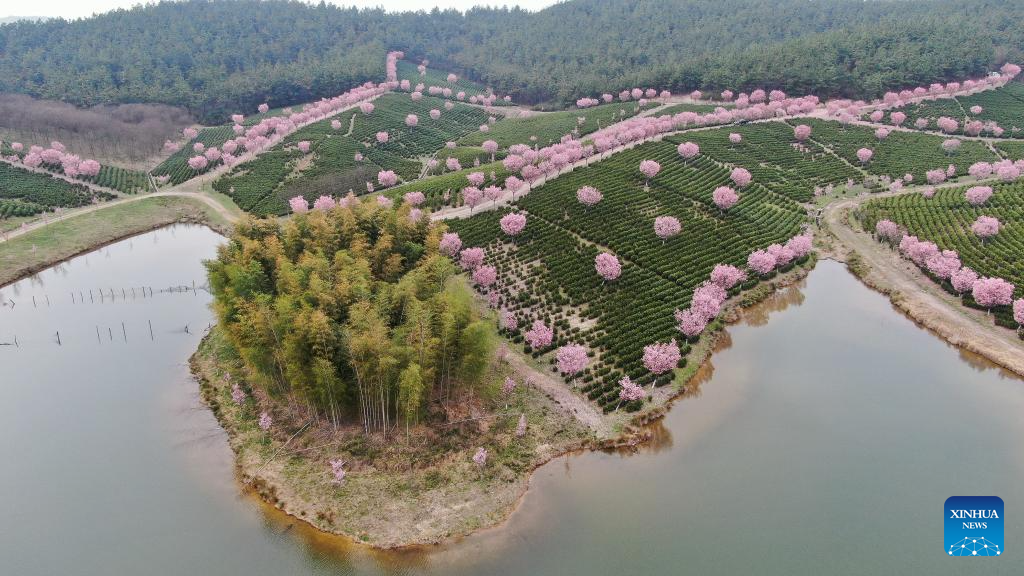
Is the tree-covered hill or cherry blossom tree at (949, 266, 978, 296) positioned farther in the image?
the tree-covered hill

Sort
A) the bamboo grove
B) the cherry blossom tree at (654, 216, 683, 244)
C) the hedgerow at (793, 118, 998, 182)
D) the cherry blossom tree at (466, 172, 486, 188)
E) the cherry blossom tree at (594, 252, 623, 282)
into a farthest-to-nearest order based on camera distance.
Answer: the hedgerow at (793, 118, 998, 182), the cherry blossom tree at (466, 172, 486, 188), the cherry blossom tree at (654, 216, 683, 244), the cherry blossom tree at (594, 252, 623, 282), the bamboo grove

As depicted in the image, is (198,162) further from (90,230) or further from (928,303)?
(928,303)

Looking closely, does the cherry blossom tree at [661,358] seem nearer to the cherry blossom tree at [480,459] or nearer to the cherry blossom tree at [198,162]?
the cherry blossom tree at [480,459]

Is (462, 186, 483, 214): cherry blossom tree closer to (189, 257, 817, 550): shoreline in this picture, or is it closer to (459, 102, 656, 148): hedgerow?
(189, 257, 817, 550): shoreline

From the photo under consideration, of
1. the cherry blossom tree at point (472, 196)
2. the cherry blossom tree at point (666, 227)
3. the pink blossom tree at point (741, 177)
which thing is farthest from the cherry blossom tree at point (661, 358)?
the pink blossom tree at point (741, 177)

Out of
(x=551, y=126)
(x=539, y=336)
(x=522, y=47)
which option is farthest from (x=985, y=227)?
(x=522, y=47)

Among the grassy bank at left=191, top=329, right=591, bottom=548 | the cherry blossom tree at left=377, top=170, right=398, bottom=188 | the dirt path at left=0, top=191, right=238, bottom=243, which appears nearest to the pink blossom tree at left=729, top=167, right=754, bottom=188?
the grassy bank at left=191, top=329, right=591, bottom=548

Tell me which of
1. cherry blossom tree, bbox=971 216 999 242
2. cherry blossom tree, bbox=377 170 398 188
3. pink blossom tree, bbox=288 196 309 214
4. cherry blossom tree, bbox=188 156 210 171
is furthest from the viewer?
cherry blossom tree, bbox=188 156 210 171
